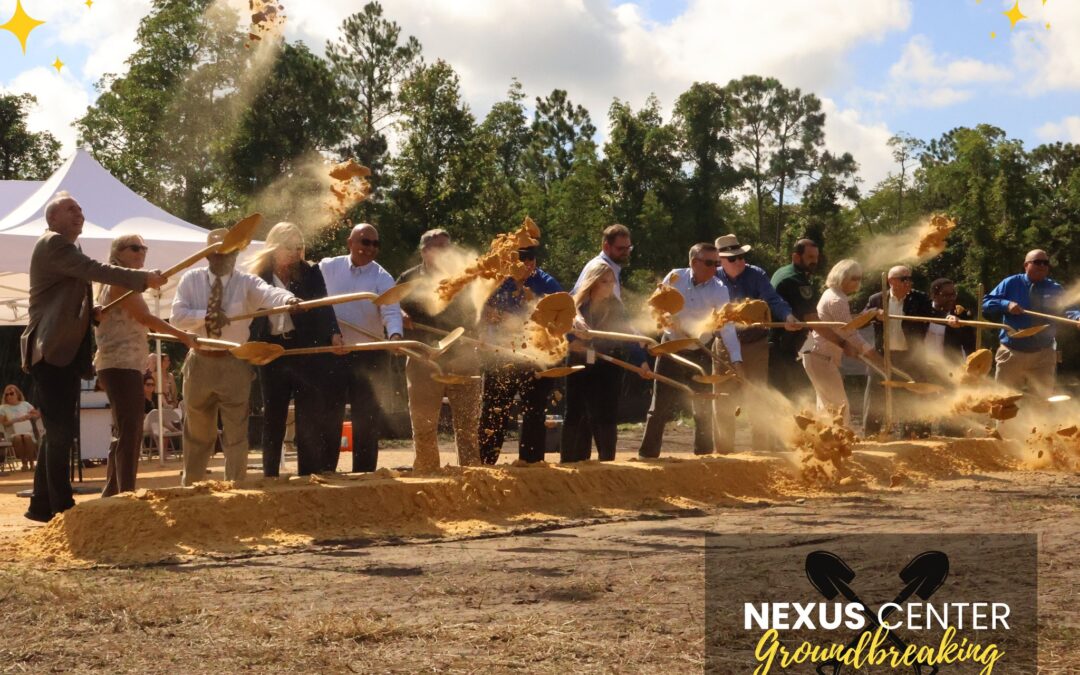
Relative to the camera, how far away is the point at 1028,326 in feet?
46.0

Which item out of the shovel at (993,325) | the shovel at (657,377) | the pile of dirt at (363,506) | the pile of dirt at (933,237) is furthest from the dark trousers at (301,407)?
the pile of dirt at (933,237)

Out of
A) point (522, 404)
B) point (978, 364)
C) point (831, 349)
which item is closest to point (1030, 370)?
point (978, 364)

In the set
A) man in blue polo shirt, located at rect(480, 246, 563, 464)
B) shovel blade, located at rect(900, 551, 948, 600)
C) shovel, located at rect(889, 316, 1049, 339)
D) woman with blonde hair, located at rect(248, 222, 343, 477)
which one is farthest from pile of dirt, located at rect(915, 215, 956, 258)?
shovel blade, located at rect(900, 551, 948, 600)

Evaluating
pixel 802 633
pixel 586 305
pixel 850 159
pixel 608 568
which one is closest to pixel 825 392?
pixel 586 305

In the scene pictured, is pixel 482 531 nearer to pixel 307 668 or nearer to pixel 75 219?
pixel 75 219

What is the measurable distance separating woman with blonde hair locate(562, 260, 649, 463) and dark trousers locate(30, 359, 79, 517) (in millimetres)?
3830

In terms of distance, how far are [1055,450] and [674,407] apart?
13.6ft

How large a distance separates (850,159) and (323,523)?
65.9 meters

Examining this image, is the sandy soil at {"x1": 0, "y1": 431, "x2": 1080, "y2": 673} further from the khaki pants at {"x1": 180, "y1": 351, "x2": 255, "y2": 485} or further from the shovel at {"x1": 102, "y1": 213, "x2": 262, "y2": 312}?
the shovel at {"x1": 102, "y1": 213, "x2": 262, "y2": 312}

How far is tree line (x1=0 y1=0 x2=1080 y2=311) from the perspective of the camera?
33.3 metres

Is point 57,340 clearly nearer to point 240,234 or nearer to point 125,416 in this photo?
point 125,416

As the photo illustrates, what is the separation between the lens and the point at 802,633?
15.6 ft

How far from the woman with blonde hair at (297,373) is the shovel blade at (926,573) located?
14.5ft

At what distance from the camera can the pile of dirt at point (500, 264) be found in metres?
9.34
